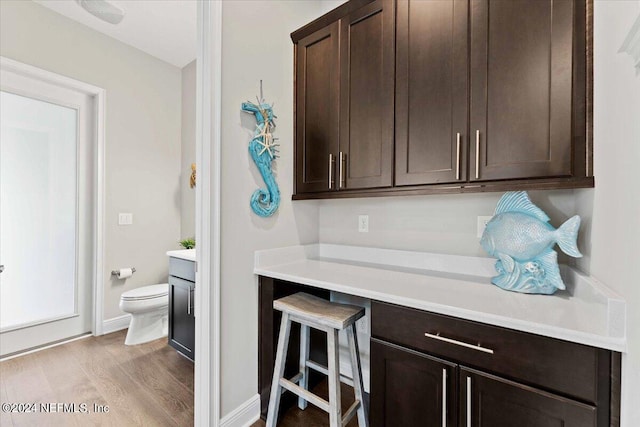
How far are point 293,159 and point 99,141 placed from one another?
2.11 m

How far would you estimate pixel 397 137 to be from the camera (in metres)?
1.44

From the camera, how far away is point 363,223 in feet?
6.25

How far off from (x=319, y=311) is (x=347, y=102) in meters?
1.17

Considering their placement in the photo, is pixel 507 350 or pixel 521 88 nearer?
pixel 507 350

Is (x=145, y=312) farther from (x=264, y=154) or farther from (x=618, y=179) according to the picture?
(x=618, y=179)

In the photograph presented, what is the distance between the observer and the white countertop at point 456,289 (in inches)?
30.5

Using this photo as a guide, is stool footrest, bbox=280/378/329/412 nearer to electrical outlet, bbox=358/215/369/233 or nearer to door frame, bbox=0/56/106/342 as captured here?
electrical outlet, bbox=358/215/369/233

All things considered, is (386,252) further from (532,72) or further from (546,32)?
(546,32)

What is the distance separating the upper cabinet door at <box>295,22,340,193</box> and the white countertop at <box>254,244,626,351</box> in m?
0.51

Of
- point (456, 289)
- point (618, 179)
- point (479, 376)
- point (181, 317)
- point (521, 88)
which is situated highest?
point (521, 88)

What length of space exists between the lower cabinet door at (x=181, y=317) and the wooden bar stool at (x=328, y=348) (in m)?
0.89

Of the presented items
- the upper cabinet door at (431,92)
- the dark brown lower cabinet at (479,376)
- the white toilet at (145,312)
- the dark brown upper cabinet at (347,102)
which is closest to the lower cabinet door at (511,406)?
the dark brown lower cabinet at (479,376)

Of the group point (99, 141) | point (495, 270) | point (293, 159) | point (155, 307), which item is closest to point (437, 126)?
point (495, 270)

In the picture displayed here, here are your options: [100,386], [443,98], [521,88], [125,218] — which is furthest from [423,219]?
[125,218]
